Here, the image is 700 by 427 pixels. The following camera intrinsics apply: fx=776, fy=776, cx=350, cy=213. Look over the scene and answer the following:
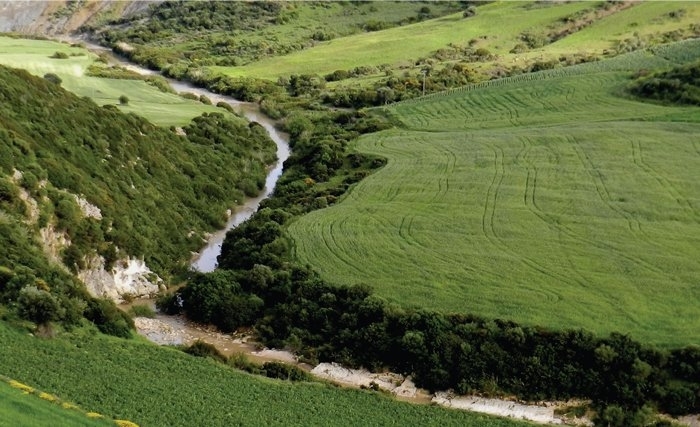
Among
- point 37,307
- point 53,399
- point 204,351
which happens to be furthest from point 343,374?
point 53,399

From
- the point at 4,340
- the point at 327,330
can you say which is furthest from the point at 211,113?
the point at 4,340

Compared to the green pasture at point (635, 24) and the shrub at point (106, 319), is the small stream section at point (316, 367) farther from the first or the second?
the green pasture at point (635, 24)

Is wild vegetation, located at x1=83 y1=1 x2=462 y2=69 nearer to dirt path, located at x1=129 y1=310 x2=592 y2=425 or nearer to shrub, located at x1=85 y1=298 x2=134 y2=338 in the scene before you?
dirt path, located at x1=129 y1=310 x2=592 y2=425

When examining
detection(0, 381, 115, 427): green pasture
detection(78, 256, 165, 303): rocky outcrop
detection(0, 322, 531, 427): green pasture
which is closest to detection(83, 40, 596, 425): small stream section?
detection(78, 256, 165, 303): rocky outcrop

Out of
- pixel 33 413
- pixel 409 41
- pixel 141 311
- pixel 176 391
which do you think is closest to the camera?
pixel 33 413

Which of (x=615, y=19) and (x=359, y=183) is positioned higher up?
(x=615, y=19)

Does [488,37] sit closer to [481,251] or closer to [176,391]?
[481,251]

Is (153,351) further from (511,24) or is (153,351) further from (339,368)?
(511,24)
